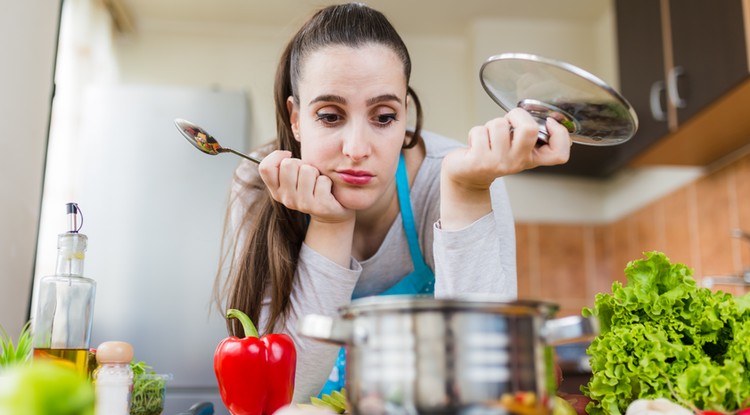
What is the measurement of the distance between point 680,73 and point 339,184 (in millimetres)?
1727

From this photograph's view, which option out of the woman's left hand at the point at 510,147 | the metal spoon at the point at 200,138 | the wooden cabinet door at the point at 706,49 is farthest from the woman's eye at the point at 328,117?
the wooden cabinet door at the point at 706,49

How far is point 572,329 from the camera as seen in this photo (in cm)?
55

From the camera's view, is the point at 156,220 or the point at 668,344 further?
the point at 156,220

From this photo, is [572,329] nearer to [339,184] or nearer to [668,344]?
[668,344]

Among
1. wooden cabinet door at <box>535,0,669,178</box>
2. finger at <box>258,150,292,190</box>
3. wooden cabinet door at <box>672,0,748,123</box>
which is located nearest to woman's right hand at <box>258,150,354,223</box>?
finger at <box>258,150,292,190</box>

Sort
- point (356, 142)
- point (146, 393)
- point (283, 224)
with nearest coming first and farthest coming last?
point (146, 393) → point (356, 142) → point (283, 224)

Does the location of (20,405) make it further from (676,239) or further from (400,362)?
(676,239)

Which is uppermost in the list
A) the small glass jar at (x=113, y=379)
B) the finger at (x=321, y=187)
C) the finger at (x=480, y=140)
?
the finger at (x=480, y=140)

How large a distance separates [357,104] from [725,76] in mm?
1489

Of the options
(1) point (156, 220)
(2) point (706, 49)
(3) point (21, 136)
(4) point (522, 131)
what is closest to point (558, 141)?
(4) point (522, 131)

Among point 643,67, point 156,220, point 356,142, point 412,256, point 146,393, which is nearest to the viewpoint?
point 146,393

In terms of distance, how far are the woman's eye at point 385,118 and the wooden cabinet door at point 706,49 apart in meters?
1.34

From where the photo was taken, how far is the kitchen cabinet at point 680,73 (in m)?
2.07

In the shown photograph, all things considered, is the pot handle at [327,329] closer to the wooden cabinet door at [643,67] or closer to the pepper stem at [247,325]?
the pepper stem at [247,325]
